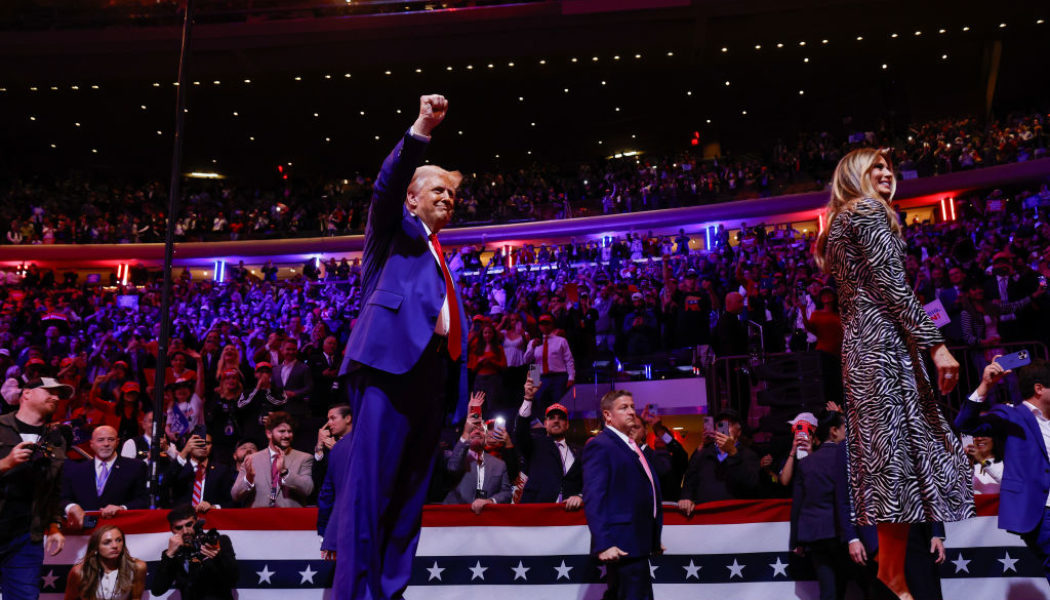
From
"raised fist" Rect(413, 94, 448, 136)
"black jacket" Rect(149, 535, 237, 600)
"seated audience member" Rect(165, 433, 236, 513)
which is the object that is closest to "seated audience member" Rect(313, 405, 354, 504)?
"seated audience member" Rect(165, 433, 236, 513)

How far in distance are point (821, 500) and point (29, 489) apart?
427cm

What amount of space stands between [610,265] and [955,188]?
9.30m

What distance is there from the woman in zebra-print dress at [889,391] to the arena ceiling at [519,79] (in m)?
18.4

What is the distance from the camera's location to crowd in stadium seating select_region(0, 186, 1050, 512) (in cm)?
829

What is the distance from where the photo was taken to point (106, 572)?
4754 millimetres

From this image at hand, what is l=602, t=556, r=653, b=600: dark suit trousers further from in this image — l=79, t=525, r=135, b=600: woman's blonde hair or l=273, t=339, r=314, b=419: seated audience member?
l=273, t=339, r=314, b=419: seated audience member

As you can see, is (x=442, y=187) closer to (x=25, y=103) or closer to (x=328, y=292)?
(x=328, y=292)

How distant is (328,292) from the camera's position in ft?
60.1

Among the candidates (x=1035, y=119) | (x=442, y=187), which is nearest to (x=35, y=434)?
(x=442, y=187)

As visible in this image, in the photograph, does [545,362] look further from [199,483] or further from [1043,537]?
[1043,537]

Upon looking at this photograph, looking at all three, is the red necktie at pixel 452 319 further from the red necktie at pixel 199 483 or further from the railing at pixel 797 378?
the railing at pixel 797 378

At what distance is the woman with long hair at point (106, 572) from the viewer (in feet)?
15.4

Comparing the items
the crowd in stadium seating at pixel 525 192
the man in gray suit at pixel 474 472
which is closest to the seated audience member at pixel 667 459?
the man in gray suit at pixel 474 472

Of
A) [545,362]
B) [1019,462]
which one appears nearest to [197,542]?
[1019,462]
